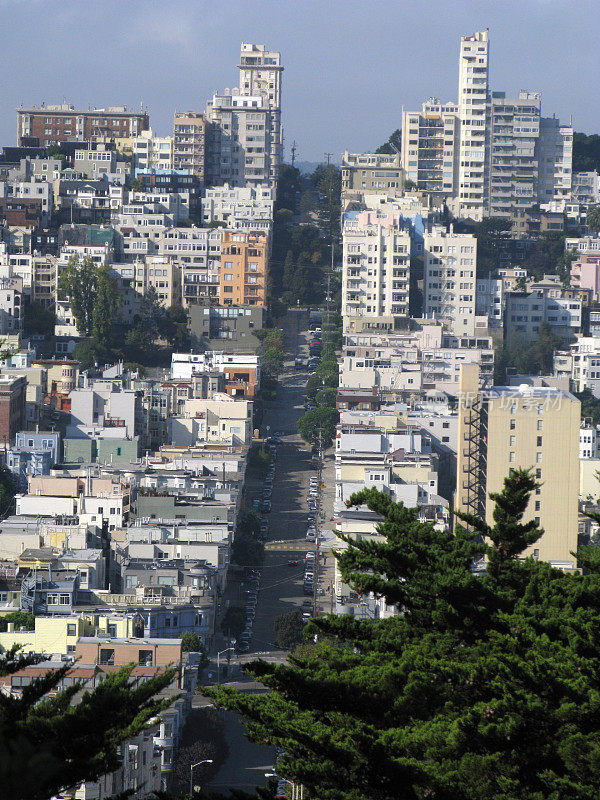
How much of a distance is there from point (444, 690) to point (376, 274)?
4761 centimetres

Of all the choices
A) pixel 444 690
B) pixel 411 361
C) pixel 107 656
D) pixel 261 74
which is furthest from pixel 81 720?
pixel 261 74

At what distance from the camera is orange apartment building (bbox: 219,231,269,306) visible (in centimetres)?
6025

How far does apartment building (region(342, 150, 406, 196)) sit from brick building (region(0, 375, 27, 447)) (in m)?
26.3

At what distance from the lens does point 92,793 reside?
70.7ft

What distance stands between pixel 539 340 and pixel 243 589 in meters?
24.8

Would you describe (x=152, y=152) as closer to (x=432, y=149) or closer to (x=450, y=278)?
(x=432, y=149)

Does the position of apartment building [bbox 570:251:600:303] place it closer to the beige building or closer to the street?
the street

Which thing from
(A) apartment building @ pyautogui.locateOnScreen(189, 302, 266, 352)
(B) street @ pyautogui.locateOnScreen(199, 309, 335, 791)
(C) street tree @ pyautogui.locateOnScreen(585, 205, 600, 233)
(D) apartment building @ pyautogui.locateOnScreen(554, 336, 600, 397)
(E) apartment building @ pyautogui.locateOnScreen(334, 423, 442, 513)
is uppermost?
(C) street tree @ pyautogui.locateOnScreen(585, 205, 600, 233)

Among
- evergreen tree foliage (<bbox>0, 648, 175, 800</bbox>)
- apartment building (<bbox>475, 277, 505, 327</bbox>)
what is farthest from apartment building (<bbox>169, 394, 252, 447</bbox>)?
evergreen tree foliage (<bbox>0, 648, 175, 800</bbox>)

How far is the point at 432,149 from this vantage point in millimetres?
73125

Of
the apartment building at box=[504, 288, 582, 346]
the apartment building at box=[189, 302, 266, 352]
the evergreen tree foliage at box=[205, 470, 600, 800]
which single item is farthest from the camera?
the apartment building at box=[504, 288, 582, 346]

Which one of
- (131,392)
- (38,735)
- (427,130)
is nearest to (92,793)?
(38,735)

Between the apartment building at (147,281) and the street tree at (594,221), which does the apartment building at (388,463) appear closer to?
the apartment building at (147,281)

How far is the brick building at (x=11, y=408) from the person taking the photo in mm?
47656
